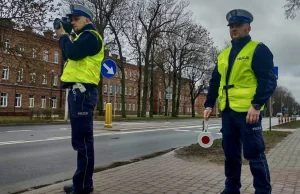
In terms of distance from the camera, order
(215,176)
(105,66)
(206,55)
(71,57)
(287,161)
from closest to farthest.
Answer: (71,57), (215,176), (287,161), (105,66), (206,55)

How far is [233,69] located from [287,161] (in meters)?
4.71

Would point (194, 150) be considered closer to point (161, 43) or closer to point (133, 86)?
point (161, 43)

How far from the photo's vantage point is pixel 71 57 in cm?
386

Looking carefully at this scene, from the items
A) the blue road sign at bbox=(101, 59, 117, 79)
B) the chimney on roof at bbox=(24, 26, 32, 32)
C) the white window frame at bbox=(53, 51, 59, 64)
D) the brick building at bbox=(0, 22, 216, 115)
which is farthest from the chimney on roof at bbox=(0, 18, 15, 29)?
the white window frame at bbox=(53, 51, 59, 64)

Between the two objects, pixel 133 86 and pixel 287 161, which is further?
pixel 133 86

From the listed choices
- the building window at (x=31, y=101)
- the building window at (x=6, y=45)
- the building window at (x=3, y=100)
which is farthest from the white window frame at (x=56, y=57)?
the building window at (x=6, y=45)

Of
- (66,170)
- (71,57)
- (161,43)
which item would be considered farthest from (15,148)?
(161,43)

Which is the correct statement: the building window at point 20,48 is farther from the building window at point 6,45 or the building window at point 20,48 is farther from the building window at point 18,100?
the building window at point 18,100

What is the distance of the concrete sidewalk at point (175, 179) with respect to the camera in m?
4.72

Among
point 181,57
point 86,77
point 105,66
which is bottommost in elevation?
point 86,77

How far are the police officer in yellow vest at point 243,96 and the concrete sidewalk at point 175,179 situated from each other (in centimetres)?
92

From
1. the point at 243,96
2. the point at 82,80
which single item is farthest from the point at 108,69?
the point at 243,96

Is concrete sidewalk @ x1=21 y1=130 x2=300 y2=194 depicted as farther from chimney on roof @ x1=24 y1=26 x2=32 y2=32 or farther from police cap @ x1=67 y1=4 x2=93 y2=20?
Result: chimney on roof @ x1=24 y1=26 x2=32 y2=32

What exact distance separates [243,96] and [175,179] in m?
2.16
